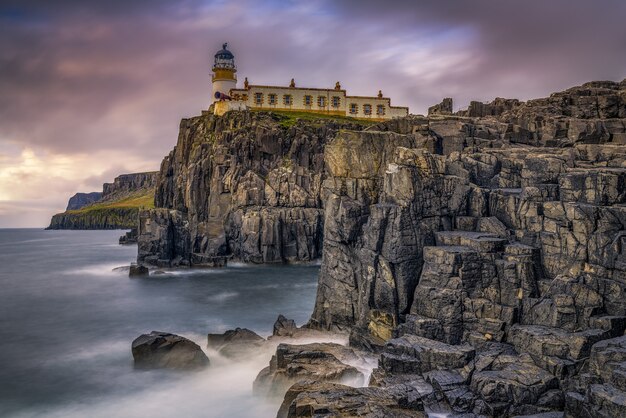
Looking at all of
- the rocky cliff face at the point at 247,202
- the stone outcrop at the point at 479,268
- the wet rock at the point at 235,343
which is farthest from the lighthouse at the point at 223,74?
the wet rock at the point at 235,343

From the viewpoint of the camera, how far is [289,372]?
72.2 ft

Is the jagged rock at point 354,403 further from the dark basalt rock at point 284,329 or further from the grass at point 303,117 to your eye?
the grass at point 303,117

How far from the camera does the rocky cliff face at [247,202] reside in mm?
72875

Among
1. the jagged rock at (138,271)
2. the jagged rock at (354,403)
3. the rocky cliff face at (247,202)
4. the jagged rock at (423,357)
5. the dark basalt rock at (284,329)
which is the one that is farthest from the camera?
the rocky cliff face at (247,202)

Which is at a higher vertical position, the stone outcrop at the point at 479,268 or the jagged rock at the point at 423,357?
the stone outcrop at the point at 479,268

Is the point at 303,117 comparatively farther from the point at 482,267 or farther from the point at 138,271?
the point at 482,267

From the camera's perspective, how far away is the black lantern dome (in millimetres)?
108262

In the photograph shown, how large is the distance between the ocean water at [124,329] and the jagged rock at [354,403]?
13.0 feet

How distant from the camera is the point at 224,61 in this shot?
109m

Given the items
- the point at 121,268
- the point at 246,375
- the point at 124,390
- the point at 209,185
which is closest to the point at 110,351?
the point at 124,390

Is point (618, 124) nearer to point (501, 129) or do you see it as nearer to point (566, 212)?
point (501, 129)

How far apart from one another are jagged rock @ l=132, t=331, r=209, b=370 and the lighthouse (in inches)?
3305

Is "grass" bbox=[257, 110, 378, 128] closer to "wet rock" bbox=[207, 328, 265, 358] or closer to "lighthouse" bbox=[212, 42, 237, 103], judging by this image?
"lighthouse" bbox=[212, 42, 237, 103]

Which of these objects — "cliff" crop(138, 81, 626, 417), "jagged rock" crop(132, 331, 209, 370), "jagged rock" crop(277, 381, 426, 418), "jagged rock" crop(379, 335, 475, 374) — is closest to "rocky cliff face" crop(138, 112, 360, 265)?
"cliff" crop(138, 81, 626, 417)
